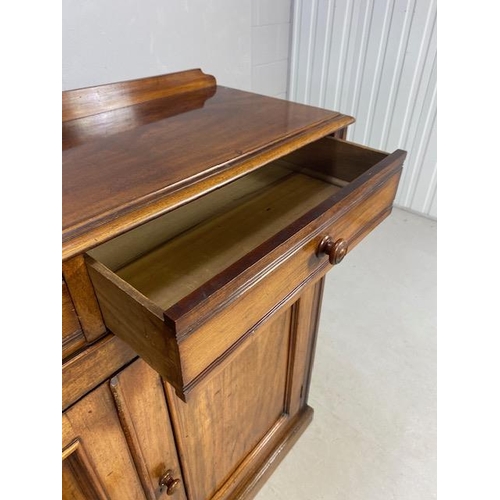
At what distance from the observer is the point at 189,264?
50cm

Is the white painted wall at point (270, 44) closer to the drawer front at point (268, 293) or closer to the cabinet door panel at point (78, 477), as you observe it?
the drawer front at point (268, 293)

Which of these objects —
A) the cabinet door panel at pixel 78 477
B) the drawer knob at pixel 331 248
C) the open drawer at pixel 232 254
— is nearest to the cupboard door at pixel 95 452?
the cabinet door panel at pixel 78 477

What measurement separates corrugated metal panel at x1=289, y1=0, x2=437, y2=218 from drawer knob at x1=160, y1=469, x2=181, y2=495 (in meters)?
1.58

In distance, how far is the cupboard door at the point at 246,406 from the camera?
23.8 inches

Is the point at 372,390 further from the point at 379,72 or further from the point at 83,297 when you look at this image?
the point at 379,72

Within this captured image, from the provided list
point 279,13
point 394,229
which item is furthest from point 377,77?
point 394,229

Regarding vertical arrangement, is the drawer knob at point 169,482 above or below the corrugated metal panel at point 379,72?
below

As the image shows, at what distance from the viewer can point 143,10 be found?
3.08 ft

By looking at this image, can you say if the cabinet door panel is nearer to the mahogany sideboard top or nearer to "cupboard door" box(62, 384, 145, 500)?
"cupboard door" box(62, 384, 145, 500)

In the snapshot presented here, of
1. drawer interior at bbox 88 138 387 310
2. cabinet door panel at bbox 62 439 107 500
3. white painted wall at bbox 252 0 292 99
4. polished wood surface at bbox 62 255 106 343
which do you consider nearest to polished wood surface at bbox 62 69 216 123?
drawer interior at bbox 88 138 387 310

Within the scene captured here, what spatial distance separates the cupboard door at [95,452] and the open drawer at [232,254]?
101mm

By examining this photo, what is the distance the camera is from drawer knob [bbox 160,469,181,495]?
596 millimetres

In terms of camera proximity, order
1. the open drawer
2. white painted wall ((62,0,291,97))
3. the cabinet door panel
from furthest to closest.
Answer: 1. white painted wall ((62,0,291,97))
2. the cabinet door panel
3. the open drawer

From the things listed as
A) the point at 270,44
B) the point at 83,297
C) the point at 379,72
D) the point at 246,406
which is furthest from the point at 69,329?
the point at 379,72
